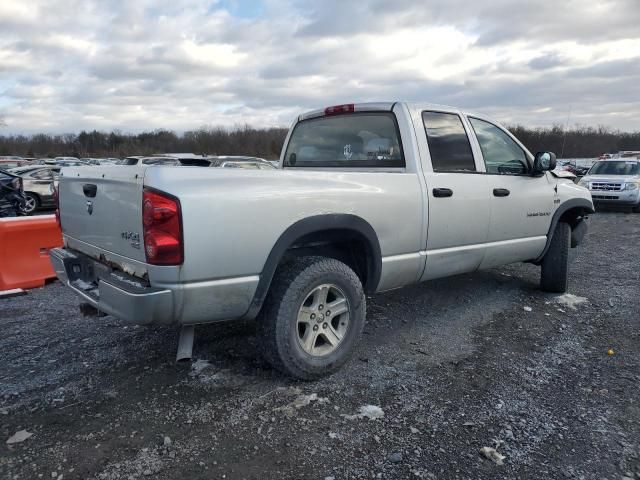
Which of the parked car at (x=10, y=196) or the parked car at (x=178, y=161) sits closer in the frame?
the parked car at (x=178, y=161)

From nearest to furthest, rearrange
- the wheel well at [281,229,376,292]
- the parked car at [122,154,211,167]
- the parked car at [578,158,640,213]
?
the wheel well at [281,229,376,292] → the parked car at [122,154,211,167] → the parked car at [578,158,640,213]

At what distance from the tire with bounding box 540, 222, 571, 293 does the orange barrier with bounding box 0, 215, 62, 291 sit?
5.94 metres

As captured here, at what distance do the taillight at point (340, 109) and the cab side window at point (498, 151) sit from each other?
45.1 inches

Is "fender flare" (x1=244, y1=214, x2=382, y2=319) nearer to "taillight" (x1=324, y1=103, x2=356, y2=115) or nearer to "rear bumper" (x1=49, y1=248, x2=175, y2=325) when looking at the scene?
"rear bumper" (x1=49, y1=248, x2=175, y2=325)

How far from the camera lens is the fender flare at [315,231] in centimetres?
290

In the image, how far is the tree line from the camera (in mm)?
58219

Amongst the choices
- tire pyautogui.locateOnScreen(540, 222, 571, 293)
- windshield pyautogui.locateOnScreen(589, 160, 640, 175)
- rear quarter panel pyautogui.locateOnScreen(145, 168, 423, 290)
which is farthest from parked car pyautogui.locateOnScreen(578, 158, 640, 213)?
rear quarter panel pyautogui.locateOnScreen(145, 168, 423, 290)

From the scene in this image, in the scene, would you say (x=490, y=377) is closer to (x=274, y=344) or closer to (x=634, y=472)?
(x=634, y=472)

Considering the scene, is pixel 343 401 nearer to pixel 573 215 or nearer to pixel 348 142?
pixel 348 142

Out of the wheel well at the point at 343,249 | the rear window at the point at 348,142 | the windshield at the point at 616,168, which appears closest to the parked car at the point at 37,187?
the rear window at the point at 348,142

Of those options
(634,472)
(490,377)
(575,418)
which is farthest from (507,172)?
(634,472)

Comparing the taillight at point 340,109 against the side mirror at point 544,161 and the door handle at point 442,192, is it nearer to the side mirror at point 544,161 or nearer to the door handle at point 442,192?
the door handle at point 442,192

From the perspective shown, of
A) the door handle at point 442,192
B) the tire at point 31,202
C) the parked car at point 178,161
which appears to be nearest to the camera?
the door handle at point 442,192

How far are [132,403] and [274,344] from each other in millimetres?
968
